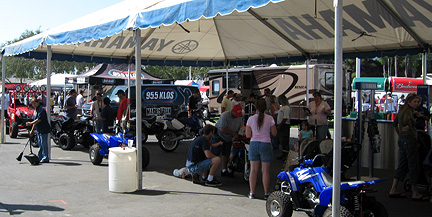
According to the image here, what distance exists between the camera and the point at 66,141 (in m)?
13.2

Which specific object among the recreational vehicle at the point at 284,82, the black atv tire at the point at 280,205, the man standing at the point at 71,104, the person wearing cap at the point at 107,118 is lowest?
the black atv tire at the point at 280,205

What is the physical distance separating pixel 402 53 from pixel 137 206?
9.21 metres

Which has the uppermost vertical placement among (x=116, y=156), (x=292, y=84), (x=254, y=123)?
(x=292, y=84)

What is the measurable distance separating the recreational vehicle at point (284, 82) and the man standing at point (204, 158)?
1221cm

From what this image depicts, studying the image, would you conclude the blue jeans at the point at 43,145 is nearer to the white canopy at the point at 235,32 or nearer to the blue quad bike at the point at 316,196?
the white canopy at the point at 235,32

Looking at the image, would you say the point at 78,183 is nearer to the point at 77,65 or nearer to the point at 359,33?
the point at 359,33

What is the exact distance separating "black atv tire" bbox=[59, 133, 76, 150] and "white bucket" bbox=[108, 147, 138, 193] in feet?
19.3

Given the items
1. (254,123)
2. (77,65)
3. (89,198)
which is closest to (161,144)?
(89,198)

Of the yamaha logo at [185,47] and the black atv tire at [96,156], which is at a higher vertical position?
the yamaha logo at [185,47]

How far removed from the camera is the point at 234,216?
6227 mm

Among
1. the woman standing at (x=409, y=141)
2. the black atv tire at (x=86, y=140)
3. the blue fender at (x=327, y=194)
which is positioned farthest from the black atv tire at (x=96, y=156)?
the woman standing at (x=409, y=141)

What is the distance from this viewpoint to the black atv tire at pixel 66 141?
1309cm

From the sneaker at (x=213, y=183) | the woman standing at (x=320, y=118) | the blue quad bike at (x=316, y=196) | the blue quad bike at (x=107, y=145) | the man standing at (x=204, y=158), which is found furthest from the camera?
the woman standing at (x=320, y=118)

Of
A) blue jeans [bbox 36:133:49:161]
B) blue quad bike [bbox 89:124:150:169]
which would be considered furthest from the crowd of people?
blue jeans [bbox 36:133:49:161]
